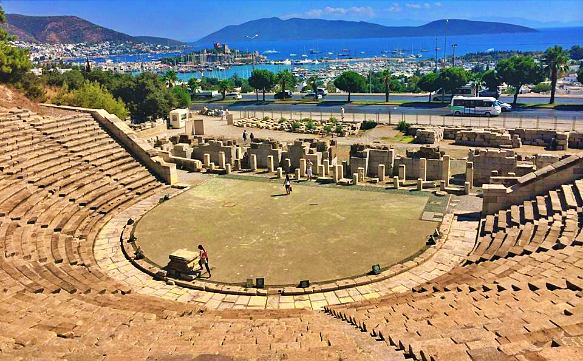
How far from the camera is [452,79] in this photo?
75125mm

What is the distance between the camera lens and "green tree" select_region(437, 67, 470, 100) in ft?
245

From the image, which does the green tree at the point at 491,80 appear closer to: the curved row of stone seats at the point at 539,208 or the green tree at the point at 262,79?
the green tree at the point at 262,79

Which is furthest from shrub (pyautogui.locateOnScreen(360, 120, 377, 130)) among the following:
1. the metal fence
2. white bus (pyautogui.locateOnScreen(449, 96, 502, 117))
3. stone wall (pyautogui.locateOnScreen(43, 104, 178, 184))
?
stone wall (pyautogui.locateOnScreen(43, 104, 178, 184))

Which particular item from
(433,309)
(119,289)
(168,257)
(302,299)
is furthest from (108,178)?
(433,309)

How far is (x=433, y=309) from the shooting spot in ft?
47.4

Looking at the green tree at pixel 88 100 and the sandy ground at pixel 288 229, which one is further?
the green tree at pixel 88 100

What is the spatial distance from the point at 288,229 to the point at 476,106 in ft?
142

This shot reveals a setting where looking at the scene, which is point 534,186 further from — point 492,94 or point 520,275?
point 492,94

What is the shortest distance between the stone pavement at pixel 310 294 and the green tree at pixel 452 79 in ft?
180

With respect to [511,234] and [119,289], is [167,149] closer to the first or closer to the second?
[119,289]

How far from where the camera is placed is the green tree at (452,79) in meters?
74.6

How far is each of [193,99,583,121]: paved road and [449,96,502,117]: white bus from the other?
2.01 meters

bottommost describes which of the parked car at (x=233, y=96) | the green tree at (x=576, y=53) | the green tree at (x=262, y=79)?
the parked car at (x=233, y=96)

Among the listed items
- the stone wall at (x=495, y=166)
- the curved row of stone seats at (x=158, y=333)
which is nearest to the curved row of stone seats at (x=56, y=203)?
the curved row of stone seats at (x=158, y=333)
